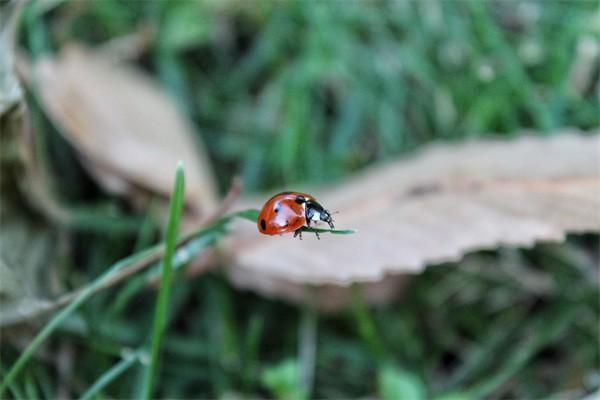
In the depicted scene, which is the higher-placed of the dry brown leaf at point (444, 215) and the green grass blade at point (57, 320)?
the dry brown leaf at point (444, 215)

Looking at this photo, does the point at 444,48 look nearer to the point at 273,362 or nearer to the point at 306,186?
the point at 306,186

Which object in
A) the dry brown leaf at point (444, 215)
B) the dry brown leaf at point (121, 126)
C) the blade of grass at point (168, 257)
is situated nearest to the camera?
the blade of grass at point (168, 257)

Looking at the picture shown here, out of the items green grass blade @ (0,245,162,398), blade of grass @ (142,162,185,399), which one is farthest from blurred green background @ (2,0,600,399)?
blade of grass @ (142,162,185,399)

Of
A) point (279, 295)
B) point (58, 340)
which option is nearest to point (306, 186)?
point (279, 295)

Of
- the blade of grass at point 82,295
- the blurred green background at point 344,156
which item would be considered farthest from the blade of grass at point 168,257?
the blurred green background at point 344,156

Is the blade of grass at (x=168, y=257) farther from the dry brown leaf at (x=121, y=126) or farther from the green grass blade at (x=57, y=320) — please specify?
the dry brown leaf at (x=121, y=126)

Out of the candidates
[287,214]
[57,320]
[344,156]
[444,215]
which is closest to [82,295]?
[57,320]

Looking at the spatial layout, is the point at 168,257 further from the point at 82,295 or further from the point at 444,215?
the point at 444,215

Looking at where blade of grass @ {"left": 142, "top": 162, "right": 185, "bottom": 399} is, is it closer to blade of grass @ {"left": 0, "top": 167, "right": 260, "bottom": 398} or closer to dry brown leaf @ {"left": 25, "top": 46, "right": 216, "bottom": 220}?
blade of grass @ {"left": 0, "top": 167, "right": 260, "bottom": 398}
